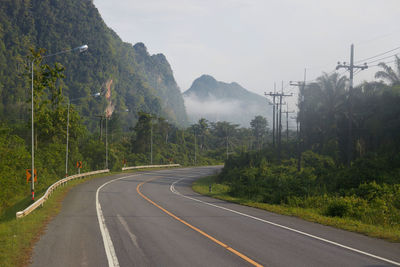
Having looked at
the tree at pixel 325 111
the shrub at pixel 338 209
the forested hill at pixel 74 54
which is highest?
the forested hill at pixel 74 54

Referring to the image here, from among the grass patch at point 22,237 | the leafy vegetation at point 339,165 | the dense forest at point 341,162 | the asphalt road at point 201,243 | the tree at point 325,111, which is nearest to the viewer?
the asphalt road at point 201,243

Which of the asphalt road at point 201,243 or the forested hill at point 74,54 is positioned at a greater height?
the forested hill at point 74,54

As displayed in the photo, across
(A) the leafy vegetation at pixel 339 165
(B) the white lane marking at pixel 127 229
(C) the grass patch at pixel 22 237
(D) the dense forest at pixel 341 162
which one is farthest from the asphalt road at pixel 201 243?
(D) the dense forest at pixel 341 162

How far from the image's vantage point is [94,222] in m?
14.6

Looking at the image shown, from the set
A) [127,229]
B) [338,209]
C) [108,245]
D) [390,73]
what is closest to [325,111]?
[390,73]

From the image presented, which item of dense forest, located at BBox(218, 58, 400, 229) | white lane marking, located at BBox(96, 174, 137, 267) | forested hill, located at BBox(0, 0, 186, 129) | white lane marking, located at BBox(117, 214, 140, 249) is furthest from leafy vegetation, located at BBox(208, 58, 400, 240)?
forested hill, located at BBox(0, 0, 186, 129)

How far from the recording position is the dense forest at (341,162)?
62.8ft

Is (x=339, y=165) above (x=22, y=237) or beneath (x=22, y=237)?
above

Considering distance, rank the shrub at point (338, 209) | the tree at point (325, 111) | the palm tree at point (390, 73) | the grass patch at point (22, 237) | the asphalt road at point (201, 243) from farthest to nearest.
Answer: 1. the tree at point (325, 111)
2. the palm tree at point (390, 73)
3. the shrub at point (338, 209)
4. the grass patch at point (22, 237)
5. the asphalt road at point (201, 243)

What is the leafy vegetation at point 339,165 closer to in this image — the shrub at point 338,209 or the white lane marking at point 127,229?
the shrub at point 338,209

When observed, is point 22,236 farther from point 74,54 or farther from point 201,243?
point 74,54

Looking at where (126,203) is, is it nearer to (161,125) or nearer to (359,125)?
(359,125)

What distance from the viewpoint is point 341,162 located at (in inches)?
1569

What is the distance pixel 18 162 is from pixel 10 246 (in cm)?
2734
